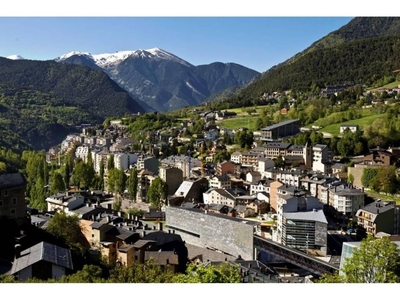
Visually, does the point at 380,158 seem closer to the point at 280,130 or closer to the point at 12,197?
the point at 280,130

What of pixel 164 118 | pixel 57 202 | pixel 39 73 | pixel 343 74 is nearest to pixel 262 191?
pixel 57 202

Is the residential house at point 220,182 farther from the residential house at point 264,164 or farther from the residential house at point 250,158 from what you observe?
the residential house at point 250,158

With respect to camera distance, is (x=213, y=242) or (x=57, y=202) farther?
(x=57, y=202)

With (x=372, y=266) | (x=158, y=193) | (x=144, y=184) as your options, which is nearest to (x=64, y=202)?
(x=158, y=193)

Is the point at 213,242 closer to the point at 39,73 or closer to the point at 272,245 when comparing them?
the point at 272,245

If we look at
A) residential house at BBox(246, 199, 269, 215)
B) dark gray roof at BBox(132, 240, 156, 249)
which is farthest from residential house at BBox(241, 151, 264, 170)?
dark gray roof at BBox(132, 240, 156, 249)

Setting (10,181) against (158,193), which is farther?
(158,193)

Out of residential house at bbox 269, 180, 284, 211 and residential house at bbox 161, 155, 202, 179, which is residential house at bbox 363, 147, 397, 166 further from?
residential house at bbox 161, 155, 202, 179

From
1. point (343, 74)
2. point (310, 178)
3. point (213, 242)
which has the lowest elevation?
point (213, 242)
